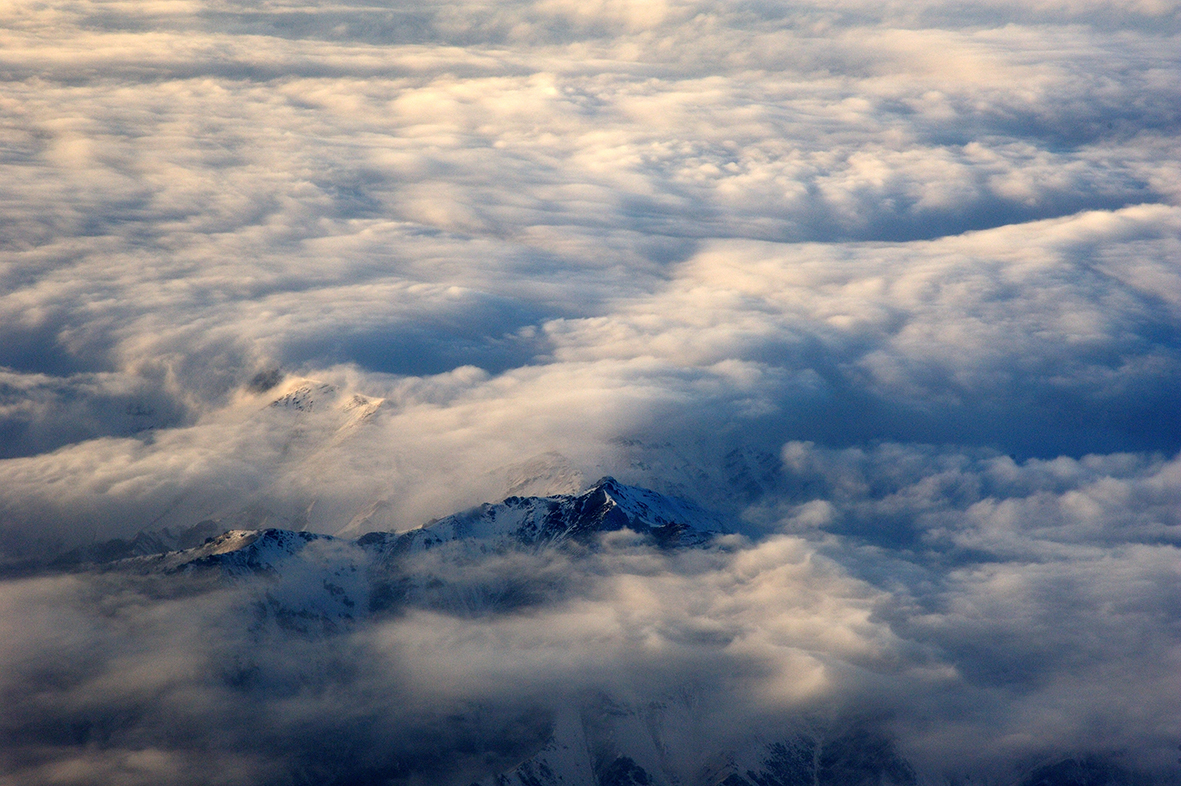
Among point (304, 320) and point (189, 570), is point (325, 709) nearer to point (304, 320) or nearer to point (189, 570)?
point (189, 570)

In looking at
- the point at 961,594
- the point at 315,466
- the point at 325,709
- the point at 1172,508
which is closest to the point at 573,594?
the point at 325,709

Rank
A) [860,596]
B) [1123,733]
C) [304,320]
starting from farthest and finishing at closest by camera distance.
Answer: [304,320] → [860,596] → [1123,733]

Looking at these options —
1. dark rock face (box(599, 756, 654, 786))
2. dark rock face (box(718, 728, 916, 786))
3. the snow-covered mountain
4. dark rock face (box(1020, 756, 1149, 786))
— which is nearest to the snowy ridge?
the snow-covered mountain

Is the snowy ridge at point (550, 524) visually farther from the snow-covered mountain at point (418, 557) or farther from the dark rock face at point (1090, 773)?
the dark rock face at point (1090, 773)

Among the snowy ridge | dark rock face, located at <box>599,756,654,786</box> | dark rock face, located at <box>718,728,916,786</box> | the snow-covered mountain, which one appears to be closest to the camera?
dark rock face, located at <box>718,728,916,786</box>

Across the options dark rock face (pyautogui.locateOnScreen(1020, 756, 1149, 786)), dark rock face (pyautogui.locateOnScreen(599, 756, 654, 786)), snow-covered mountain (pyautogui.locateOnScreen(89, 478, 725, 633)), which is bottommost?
dark rock face (pyautogui.locateOnScreen(599, 756, 654, 786))

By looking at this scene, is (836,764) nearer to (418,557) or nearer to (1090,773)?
(1090,773)

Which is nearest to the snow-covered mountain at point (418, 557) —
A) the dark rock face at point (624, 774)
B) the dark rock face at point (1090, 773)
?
the dark rock face at point (624, 774)

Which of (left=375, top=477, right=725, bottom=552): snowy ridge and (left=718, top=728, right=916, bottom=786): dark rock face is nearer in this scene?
(left=718, top=728, right=916, bottom=786): dark rock face

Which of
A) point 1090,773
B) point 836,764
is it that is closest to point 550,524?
point 836,764

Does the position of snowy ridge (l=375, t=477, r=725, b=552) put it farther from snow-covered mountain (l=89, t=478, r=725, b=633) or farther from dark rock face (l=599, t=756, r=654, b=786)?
dark rock face (l=599, t=756, r=654, b=786)

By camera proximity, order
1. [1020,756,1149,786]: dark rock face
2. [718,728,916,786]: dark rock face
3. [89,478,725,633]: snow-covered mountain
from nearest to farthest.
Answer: [1020,756,1149,786]: dark rock face
[718,728,916,786]: dark rock face
[89,478,725,633]: snow-covered mountain
